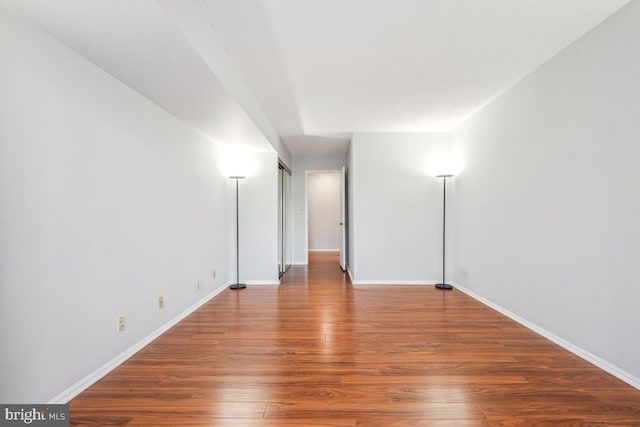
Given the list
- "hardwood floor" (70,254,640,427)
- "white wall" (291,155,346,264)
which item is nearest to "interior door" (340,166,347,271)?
"white wall" (291,155,346,264)

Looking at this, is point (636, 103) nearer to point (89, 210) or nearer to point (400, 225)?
point (400, 225)

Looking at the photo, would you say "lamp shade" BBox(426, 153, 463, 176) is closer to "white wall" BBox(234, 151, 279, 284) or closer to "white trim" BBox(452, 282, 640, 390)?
"white trim" BBox(452, 282, 640, 390)

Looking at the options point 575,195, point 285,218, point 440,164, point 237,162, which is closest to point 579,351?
point 575,195

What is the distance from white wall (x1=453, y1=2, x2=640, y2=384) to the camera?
1.98 meters

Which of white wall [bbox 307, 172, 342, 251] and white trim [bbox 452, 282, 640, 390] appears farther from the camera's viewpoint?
white wall [bbox 307, 172, 342, 251]

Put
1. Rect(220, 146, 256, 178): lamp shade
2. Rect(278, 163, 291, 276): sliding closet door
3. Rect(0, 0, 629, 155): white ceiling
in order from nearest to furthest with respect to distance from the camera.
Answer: Rect(0, 0, 629, 155): white ceiling → Rect(220, 146, 256, 178): lamp shade → Rect(278, 163, 291, 276): sliding closet door

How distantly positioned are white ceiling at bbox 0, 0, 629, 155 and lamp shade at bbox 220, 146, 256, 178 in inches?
37.2

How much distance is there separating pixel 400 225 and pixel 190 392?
11.9 feet

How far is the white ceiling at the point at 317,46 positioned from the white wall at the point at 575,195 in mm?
255

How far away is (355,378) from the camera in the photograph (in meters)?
2.03

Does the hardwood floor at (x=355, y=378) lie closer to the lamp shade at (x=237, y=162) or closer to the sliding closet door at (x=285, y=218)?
the lamp shade at (x=237, y=162)

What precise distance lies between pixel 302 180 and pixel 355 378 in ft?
16.8

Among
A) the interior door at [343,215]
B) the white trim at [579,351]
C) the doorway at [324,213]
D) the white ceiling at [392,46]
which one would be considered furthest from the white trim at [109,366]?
the doorway at [324,213]

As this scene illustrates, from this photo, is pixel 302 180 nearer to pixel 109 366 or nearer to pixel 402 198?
pixel 402 198
